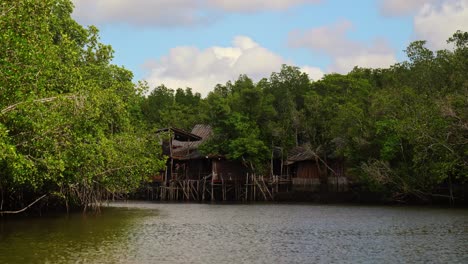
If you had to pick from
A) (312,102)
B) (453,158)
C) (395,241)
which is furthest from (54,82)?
(312,102)

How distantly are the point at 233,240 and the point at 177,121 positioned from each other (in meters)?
65.8

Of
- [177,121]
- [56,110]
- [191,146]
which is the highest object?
[177,121]

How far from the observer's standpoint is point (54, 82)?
26516 millimetres

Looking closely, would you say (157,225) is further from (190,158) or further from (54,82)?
(190,158)

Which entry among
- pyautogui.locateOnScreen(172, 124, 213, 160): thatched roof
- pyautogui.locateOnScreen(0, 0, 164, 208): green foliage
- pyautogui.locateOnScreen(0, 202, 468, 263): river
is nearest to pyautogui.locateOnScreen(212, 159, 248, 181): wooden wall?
pyautogui.locateOnScreen(172, 124, 213, 160): thatched roof

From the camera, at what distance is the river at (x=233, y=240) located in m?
18.5

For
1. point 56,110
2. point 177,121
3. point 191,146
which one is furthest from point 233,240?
point 177,121

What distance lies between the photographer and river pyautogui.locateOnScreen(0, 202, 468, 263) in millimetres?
18453

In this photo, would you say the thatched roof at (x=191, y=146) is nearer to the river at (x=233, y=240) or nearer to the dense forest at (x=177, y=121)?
the dense forest at (x=177, y=121)

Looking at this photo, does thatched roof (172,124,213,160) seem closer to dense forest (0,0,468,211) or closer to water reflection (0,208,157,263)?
dense forest (0,0,468,211)

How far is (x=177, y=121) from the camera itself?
88250mm

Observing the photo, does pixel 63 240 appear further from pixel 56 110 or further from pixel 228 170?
pixel 228 170

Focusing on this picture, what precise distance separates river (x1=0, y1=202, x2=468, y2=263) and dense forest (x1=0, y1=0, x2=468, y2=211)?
105 inches

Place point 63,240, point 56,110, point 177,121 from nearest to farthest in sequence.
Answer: point 63,240 → point 56,110 → point 177,121
